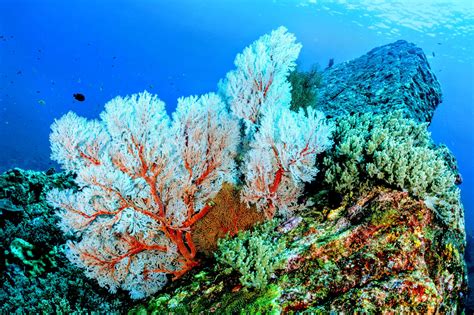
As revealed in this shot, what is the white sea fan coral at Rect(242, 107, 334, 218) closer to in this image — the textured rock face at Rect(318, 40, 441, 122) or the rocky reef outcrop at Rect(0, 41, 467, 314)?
the rocky reef outcrop at Rect(0, 41, 467, 314)

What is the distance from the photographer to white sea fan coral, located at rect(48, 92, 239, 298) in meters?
3.35

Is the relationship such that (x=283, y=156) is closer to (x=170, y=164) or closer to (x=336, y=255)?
(x=336, y=255)

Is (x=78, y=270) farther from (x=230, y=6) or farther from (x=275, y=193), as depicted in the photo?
(x=230, y=6)

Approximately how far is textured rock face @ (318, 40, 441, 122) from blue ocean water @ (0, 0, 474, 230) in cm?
3417

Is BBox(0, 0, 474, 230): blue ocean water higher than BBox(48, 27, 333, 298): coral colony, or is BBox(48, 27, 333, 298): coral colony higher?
BBox(0, 0, 474, 230): blue ocean water

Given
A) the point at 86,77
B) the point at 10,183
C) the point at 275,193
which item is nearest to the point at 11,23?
the point at 86,77

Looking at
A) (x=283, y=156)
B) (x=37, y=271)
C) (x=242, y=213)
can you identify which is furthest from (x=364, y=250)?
(x=37, y=271)

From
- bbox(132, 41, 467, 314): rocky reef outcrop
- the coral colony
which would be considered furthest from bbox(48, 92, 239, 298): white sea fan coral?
bbox(132, 41, 467, 314): rocky reef outcrop

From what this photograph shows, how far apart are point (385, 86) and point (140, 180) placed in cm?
829

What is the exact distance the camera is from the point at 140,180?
11.4 feet

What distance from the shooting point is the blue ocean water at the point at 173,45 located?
43.9 metres

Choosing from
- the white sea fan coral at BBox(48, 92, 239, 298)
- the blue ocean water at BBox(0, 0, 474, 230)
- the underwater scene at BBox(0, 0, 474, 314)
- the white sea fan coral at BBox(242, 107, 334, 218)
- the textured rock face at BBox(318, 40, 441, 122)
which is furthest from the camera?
the blue ocean water at BBox(0, 0, 474, 230)

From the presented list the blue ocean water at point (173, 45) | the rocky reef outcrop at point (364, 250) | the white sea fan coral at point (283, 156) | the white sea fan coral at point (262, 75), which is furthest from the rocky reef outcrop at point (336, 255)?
the blue ocean water at point (173, 45)

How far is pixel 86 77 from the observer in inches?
3868
